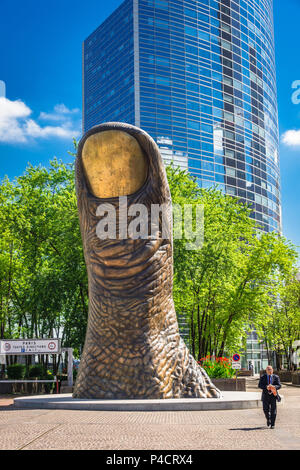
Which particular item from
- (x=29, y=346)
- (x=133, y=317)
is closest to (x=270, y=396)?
(x=133, y=317)

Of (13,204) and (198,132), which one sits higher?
(198,132)

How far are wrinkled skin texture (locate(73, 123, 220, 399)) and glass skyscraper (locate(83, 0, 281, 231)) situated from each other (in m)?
46.1

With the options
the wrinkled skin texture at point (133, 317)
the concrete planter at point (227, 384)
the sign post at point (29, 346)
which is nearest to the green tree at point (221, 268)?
the concrete planter at point (227, 384)

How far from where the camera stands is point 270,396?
848 centimetres

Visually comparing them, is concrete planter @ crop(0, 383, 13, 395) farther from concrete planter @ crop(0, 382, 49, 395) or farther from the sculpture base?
the sculpture base

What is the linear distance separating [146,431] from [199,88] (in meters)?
60.2

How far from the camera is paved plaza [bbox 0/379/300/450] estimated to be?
21.0 ft

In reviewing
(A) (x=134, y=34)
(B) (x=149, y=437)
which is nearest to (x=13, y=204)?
(B) (x=149, y=437)

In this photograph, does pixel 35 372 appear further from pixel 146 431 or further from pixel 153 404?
pixel 146 431

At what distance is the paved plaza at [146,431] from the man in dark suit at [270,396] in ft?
0.66

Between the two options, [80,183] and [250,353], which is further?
[250,353]
